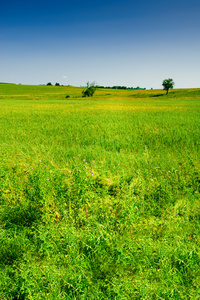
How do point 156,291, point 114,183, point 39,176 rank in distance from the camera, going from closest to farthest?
point 156,291 → point 39,176 → point 114,183

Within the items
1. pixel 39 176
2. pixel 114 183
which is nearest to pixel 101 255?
pixel 39 176

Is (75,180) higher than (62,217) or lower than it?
higher

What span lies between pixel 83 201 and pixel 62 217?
0.44 meters

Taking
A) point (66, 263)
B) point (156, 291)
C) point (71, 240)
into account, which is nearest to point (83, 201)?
point (71, 240)

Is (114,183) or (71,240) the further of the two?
(114,183)

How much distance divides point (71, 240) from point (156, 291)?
1147 mm

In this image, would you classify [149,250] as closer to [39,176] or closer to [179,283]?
[179,283]

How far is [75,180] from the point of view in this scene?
323 cm

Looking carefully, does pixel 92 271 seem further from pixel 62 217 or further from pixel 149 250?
pixel 62 217

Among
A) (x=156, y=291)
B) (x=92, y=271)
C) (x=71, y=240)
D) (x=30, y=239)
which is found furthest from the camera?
(x=30, y=239)

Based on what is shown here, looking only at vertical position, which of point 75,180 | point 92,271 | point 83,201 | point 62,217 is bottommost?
point 92,271

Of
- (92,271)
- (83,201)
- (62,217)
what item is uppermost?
(83,201)

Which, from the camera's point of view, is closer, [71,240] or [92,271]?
[92,271]

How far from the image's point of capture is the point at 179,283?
6.87 feet
